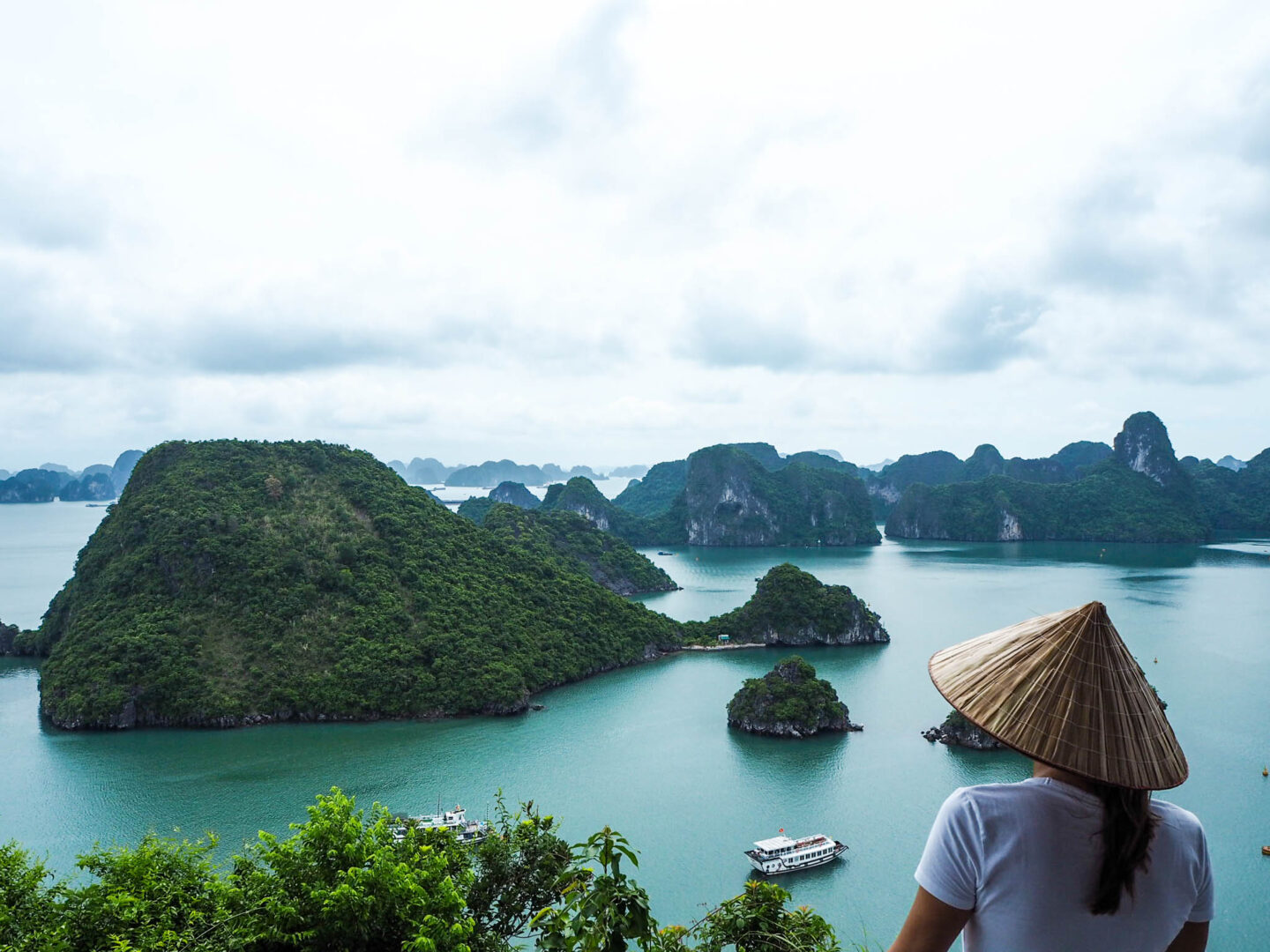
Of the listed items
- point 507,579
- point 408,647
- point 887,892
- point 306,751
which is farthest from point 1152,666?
point 306,751

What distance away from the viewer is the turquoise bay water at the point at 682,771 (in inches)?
601

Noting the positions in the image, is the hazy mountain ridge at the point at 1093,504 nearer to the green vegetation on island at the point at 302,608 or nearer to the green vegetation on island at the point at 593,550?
the green vegetation on island at the point at 593,550

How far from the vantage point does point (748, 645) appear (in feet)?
114

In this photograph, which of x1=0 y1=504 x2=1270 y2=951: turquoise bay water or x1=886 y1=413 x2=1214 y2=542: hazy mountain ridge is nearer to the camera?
x1=0 y1=504 x2=1270 y2=951: turquoise bay water

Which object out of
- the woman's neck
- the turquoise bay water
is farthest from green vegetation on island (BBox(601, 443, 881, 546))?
the woman's neck

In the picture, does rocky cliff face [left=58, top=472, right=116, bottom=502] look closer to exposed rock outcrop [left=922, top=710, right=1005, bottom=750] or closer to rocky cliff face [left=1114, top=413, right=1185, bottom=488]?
exposed rock outcrop [left=922, top=710, right=1005, bottom=750]

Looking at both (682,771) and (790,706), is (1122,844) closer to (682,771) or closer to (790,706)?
(682,771)

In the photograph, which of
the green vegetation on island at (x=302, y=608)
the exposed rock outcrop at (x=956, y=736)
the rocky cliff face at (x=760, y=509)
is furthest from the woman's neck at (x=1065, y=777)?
the rocky cliff face at (x=760, y=509)

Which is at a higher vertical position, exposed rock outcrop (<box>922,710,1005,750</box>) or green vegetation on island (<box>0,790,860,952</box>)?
green vegetation on island (<box>0,790,860,952</box>)

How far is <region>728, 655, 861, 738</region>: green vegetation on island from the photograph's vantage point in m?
22.5

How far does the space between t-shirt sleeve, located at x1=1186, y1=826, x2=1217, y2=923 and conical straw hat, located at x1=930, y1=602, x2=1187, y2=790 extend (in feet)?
0.51

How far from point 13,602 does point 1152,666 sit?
56373 millimetres

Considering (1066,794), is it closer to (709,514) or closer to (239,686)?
(239,686)

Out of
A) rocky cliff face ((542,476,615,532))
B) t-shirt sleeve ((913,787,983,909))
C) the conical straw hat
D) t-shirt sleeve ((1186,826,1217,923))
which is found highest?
rocky cliff face ((542,476,615,532))
